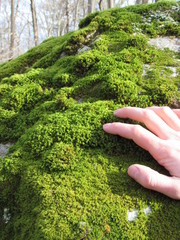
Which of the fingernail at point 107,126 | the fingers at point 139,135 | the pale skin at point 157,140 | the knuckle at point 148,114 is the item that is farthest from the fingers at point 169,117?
the fingernail at point 107,126

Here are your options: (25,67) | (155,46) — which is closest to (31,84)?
(25,67)

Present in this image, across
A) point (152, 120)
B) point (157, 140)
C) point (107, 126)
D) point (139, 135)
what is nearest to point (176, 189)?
point (157, 140)

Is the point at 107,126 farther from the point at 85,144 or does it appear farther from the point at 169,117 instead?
the point at 169,117

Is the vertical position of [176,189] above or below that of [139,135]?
below

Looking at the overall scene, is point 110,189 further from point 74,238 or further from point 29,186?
point 29,186

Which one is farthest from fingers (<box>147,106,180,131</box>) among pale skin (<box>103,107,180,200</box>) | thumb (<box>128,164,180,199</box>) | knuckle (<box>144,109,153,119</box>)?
thumb (<box>128,164,180,199</box>)

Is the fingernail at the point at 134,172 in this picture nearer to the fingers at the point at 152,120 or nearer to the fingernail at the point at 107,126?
the fingers at the point at 152,120

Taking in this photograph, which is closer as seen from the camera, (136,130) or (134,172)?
(134,172)
